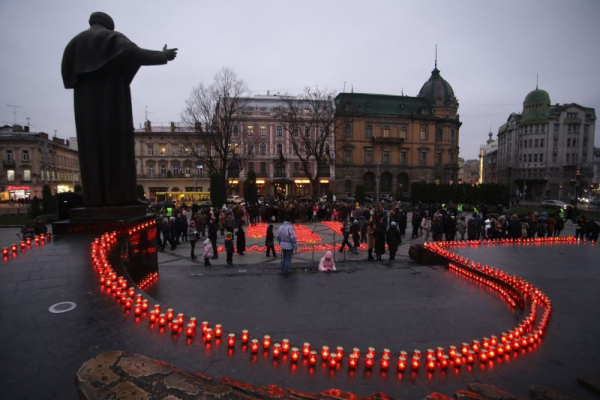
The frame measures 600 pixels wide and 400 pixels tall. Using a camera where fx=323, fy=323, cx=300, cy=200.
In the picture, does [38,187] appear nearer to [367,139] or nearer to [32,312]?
[367,139]

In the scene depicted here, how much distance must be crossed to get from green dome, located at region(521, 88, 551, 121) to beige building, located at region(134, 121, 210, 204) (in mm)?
67767

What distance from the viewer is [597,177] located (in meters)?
85.6

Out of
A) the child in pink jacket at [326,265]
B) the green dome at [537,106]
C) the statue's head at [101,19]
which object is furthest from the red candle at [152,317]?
the green dome at [537,106]

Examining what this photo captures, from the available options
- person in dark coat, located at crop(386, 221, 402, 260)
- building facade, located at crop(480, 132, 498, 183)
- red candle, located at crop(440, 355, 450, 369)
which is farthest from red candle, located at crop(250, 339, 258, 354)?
building facade, located at crop(480, 132, 498, 183)

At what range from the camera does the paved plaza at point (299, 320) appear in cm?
398

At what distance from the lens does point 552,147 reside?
65750 millimetres

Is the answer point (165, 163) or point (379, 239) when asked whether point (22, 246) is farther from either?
point (165, 163)

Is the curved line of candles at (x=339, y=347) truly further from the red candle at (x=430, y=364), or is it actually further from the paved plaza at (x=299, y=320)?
the paved plaza at (x=299, y=320)

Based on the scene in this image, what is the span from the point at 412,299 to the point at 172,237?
11.9 meters

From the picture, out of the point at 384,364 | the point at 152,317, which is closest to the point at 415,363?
the point at 384,364

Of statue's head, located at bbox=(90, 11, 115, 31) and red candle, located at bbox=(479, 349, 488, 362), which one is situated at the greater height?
statue's head, located at bbox=(90, 11, 115, 31)

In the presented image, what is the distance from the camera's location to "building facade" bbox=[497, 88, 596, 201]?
211 ft

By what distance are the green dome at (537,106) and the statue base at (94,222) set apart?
266 ft

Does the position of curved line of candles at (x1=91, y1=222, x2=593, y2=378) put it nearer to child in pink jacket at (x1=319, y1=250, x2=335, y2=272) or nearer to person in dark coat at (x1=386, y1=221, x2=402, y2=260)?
child in pink jacket at (x1=319, y1=250, x2=335, y2=272)
